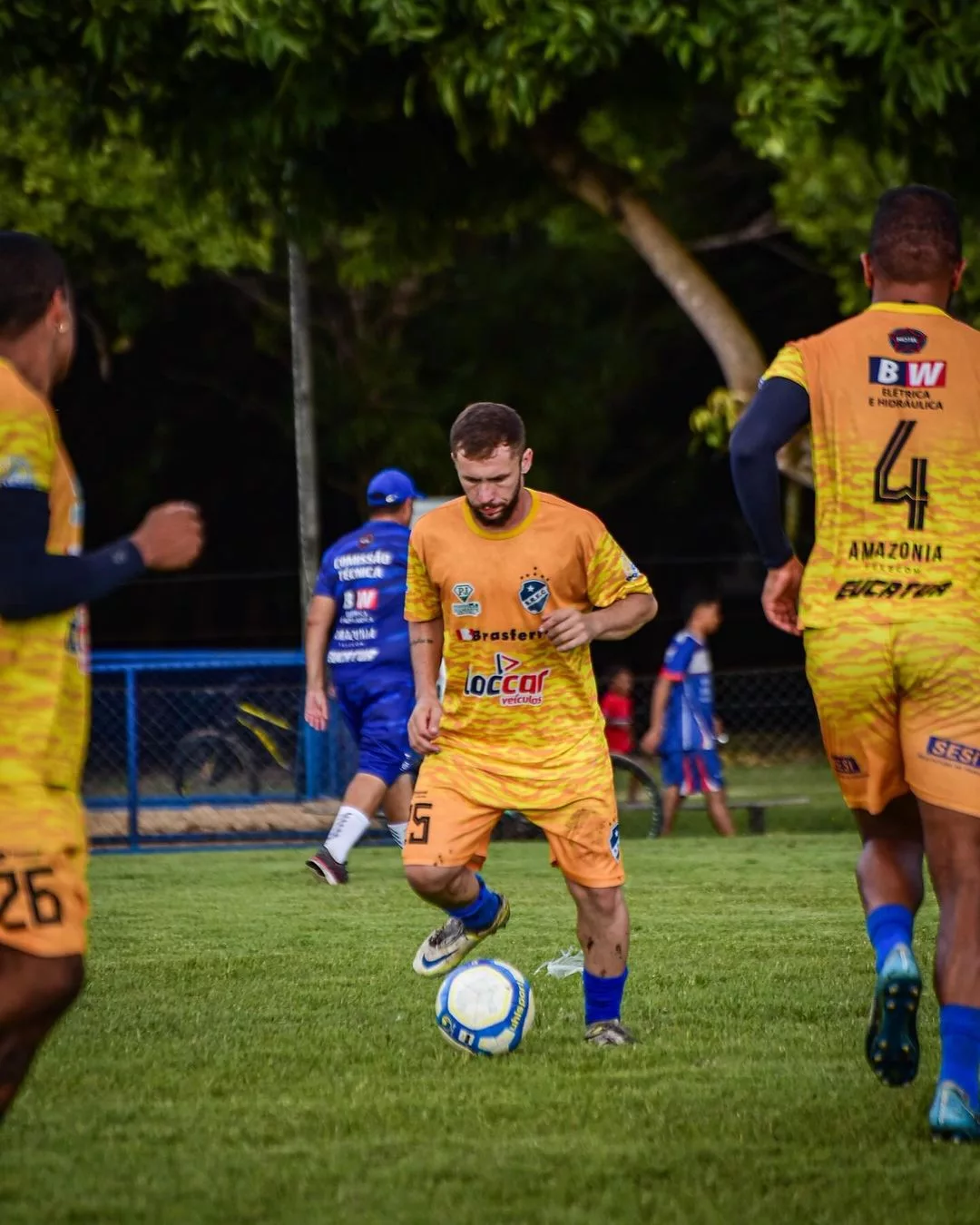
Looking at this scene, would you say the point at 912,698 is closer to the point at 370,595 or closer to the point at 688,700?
the point at 370,595

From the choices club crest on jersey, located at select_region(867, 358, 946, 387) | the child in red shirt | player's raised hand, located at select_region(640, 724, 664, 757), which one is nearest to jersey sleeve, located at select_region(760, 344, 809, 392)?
club crest on jersey, located at select_region(867, 358, 946, 387)

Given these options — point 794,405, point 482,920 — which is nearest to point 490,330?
point 482,920

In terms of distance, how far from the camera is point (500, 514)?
663 centimetres

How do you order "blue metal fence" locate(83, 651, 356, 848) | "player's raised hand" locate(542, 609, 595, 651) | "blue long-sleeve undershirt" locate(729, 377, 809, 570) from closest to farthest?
1. "blue long-sleeve undershirt" locate(729, 377, 809, 570)
2. "player's raised hand" locate(542, 609, 595, 651)
3. "blue metal fence" locate(83, 651, 356, 848)

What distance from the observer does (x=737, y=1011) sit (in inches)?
285

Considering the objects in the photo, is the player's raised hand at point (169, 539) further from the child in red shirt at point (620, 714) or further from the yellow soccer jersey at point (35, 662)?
the child in red shirt at point (620, 714)

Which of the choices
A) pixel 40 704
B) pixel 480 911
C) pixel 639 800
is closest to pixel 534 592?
pixel 480 911

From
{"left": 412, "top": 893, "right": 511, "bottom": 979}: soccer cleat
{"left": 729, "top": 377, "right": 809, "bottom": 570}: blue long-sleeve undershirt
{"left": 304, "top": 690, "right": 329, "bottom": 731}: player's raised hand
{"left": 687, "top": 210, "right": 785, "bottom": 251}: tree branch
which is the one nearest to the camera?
{"left": 729, "top": 377, "right": 809, "bottom": 570}: blue long-sleeve undershirt

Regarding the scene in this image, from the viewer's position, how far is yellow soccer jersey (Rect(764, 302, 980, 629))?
5199mm

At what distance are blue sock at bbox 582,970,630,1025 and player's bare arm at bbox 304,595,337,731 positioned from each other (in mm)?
4646

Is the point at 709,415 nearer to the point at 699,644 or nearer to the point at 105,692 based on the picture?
the point at 699,644

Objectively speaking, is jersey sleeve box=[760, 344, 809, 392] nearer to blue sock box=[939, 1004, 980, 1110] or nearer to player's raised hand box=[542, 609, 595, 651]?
player's raised hand box=[542, 609, 595, 651]

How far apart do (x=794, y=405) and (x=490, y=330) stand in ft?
72.7

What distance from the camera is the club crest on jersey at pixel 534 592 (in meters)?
6.62
